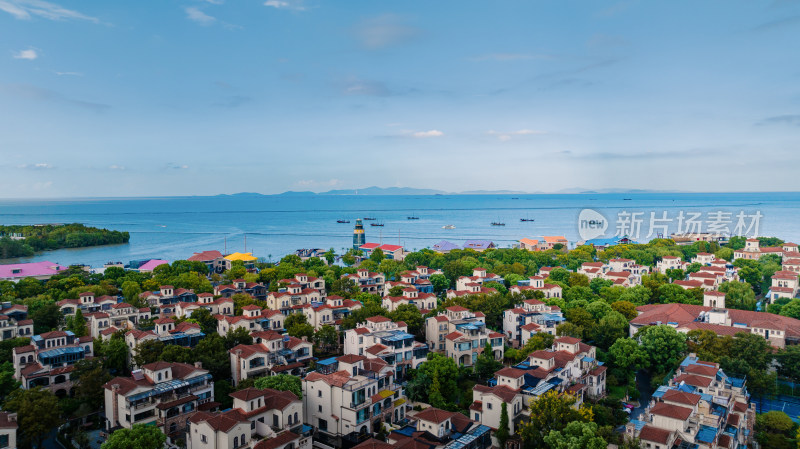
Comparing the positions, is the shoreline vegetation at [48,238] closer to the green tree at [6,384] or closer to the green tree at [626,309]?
the green tree at [6,384]

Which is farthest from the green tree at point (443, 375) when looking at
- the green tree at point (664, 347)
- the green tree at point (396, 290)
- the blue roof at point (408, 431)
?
the green tree at point (396, 290)

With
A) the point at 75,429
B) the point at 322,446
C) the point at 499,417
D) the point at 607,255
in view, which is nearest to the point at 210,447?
the point at 322,446

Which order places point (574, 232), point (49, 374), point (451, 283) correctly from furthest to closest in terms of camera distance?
1. point (574, 232)
2. point (451, 283)
3. point (49, 374)

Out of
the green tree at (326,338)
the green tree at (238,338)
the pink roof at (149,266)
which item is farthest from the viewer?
the pink roof at (149,266)

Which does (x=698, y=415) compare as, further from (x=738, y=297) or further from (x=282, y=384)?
(x=738, y=297)

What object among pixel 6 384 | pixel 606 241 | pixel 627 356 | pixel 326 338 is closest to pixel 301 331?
pixel 326 338

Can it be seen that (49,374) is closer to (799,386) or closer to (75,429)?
(75,429)
